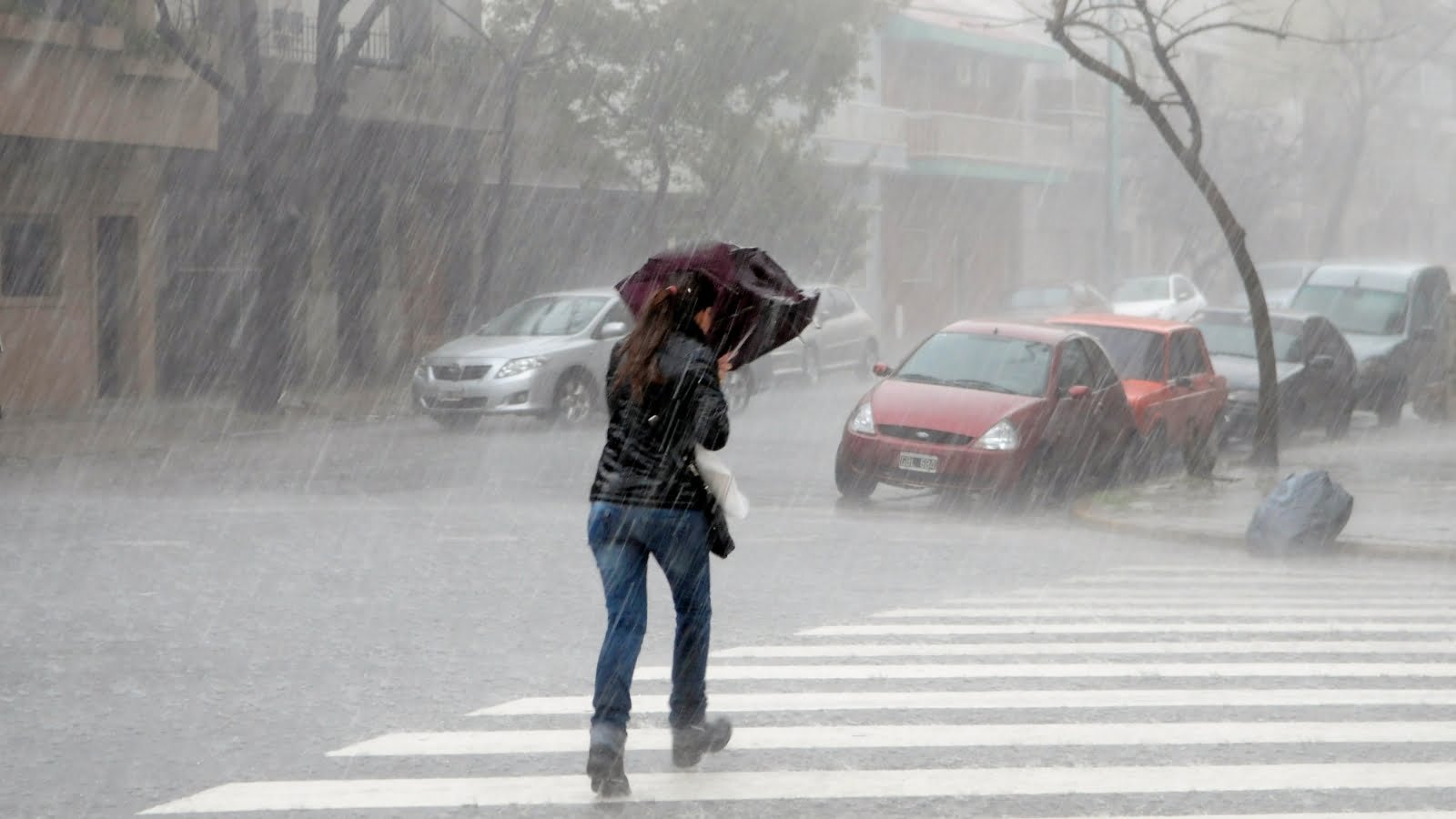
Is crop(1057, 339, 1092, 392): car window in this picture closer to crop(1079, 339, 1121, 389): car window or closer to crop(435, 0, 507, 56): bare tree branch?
crop(1079, 339, 1121, 389): car window

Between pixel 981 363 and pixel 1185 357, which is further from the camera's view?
pixel 1185 357

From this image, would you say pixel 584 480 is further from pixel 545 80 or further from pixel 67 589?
pixel 545 80

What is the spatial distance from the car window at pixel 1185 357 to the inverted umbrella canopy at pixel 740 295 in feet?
44.1

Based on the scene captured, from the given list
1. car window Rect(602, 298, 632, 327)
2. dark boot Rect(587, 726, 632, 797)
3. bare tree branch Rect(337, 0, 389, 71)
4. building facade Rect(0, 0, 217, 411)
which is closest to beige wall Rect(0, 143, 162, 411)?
building facade Rect(0, 0, 217, 411)

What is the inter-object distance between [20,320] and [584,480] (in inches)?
423

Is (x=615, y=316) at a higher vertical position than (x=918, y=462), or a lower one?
lower

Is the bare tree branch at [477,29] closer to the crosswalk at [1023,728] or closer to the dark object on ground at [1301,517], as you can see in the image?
the dark object on ground at [1301,517]

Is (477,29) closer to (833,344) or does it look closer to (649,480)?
(833,344)

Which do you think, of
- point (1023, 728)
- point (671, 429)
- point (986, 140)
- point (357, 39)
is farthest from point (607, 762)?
point (986, 140)

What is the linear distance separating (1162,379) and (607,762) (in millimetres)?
14009

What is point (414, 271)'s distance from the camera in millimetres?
33406

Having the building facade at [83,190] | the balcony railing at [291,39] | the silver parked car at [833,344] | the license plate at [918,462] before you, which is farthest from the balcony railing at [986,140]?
the license plate at [918,462]

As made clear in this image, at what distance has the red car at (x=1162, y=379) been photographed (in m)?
18.7

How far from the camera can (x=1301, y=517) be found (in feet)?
44.0
